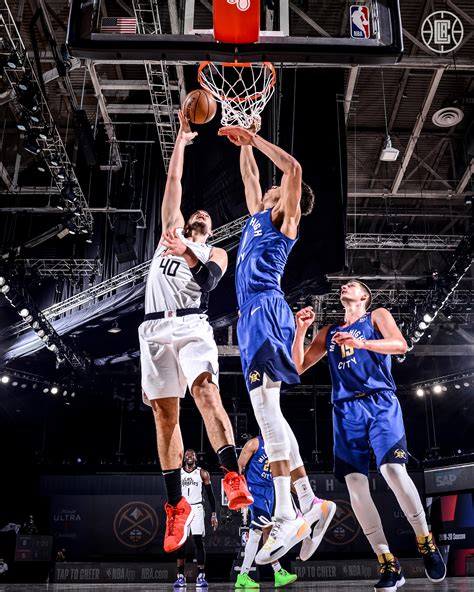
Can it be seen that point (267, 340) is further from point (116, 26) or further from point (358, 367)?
point (116, 26)

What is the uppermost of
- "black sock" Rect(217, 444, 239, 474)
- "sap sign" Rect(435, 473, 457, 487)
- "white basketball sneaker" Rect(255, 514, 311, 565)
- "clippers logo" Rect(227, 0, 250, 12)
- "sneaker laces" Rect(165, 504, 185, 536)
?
"clippers logo" Rect(227, 0, 250, 12)

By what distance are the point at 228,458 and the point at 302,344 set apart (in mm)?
1322

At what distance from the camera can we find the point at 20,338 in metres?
15.0

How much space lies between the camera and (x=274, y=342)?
4.37m

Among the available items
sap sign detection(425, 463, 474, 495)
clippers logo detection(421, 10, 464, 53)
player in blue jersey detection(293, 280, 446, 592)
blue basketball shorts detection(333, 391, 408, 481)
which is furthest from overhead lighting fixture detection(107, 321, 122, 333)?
sap sign detection(425, 463, 474, 495)

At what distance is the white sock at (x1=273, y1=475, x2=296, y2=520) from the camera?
3.94m

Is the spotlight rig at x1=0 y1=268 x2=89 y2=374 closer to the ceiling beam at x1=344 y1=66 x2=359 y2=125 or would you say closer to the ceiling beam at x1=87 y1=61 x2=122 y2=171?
the ceiling beam at x1=87 y1=61 x2=122 y2=171

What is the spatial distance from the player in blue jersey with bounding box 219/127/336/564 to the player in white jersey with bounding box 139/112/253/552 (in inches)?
10.0

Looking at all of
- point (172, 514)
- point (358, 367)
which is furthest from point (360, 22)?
point (172, 514)

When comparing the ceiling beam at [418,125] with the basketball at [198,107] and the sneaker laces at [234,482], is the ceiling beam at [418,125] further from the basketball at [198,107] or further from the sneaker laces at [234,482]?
the sneaker laces at [234,482]

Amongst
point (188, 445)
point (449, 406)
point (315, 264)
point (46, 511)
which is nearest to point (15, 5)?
point (315, 264)

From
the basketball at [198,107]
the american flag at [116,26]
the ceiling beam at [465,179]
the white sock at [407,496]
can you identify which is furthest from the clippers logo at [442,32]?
the white sock at [407,496]

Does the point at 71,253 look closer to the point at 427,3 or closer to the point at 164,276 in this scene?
the point at 427,3

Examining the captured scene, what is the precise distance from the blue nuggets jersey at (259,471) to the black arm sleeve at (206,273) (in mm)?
3328
